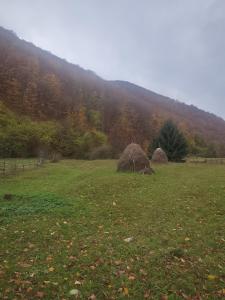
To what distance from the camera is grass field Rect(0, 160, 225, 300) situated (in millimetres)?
5320

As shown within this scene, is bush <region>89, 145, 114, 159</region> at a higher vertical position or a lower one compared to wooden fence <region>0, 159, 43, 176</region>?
higher

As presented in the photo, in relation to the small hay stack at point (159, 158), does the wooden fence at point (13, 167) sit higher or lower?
lower

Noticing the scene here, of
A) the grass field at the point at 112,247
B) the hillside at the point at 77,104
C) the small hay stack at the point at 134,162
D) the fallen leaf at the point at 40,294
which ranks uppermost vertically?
the hillside at the point at 77,104

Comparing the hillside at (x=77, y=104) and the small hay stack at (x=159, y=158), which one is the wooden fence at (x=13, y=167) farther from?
the hillside at (x=77, y=104)

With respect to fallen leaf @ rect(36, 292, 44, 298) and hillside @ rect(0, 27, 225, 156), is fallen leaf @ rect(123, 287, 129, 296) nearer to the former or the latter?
fallen leaf @ rect(36, 292, 44, 298)

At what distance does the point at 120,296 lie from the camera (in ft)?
16.6

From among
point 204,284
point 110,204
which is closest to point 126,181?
point 110,204

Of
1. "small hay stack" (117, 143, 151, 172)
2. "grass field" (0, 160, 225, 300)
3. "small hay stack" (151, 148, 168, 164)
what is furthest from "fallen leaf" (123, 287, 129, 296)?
"small hay stack" (151, 148, 168, 164)

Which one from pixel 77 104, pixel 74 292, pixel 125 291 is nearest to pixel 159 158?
pixel 125 291

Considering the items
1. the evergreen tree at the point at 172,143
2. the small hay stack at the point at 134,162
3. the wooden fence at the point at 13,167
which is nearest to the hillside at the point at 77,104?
the evergreen tree at the point at 172,143

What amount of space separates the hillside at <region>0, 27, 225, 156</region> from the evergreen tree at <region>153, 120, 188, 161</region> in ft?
89.7

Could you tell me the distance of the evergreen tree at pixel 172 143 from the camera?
42.2 meters

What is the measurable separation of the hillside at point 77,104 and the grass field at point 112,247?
5791 cm

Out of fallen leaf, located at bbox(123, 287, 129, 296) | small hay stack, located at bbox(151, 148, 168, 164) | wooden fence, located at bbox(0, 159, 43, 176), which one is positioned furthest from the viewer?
small hay stack, located at bbox(151, 148, 168, 164)
